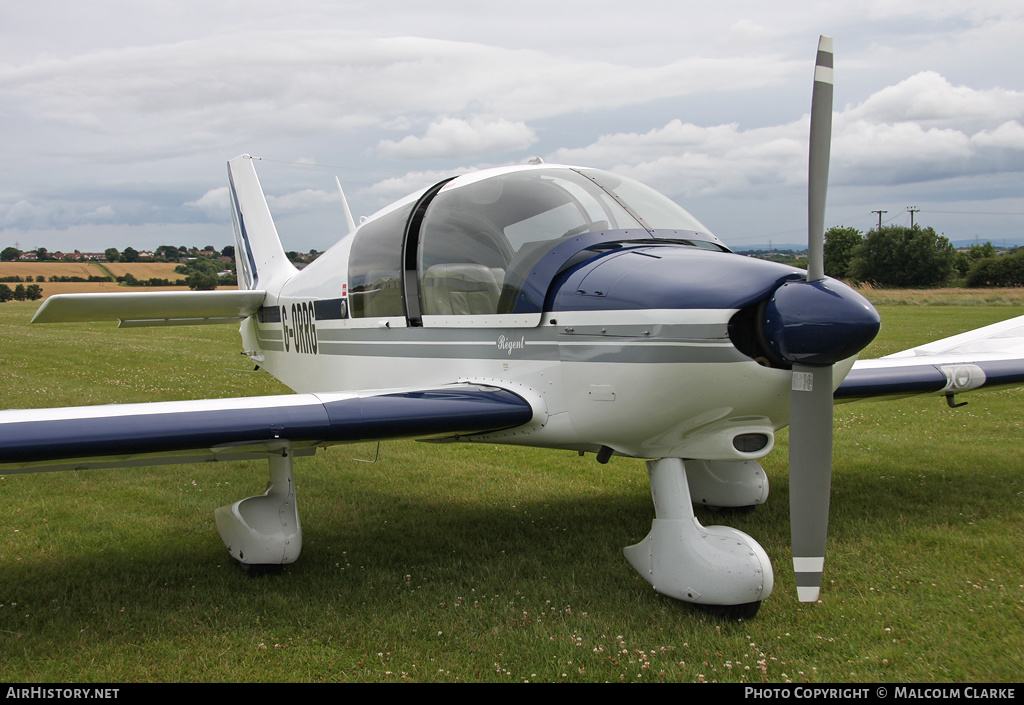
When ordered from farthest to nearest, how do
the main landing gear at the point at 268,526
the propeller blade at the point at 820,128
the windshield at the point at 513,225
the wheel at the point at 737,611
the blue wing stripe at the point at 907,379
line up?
the blue wing stripe at the point at 907,379 → the main landing gear at the point at 268,526 → the windshield at the point at 513,225 → the wheel at the point at 737,611 → the propeller blade at the point at 820,128

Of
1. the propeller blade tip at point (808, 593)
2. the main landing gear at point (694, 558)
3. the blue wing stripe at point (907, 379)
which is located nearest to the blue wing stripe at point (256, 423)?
the main landing gear at point (694, 558)

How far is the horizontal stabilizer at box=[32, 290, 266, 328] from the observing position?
6.62m

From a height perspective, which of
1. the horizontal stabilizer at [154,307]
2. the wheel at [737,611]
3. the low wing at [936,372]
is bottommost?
the wheel at [737,611]

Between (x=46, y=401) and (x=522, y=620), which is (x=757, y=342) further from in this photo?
(x=46, y=401)

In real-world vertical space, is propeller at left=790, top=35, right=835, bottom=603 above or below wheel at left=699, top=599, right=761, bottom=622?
above

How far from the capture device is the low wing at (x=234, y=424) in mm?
3600

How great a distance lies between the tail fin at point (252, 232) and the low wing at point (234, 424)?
4.43 meters

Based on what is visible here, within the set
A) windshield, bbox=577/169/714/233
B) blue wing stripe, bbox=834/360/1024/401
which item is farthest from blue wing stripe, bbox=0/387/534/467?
blue wing stripe, bbox=834/360/1024/401

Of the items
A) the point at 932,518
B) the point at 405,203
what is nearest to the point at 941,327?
the point at 932,518

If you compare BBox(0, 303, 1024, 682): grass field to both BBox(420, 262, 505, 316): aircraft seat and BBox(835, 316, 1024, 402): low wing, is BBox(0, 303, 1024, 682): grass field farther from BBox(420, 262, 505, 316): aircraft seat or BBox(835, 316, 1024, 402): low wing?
BBox(420, 262, 505, 316): aircraft seat

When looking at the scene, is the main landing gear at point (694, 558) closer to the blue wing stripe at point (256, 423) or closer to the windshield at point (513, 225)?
the blue wing stripe at point (256, 423)

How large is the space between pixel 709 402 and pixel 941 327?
22580 mm

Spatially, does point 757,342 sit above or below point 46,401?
above

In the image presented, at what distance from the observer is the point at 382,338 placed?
5.48m
